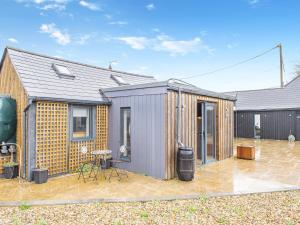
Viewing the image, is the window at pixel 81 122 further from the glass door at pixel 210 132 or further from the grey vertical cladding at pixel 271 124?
the grey vertical cladding at pixel 271 124

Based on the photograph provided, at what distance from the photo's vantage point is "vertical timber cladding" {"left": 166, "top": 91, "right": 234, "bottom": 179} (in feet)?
21.4

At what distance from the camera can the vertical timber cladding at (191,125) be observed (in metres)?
6.53

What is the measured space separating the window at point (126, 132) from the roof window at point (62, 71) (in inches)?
93.7

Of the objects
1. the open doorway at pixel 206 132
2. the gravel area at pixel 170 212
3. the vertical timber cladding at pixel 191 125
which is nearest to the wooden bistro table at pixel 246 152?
the vertical timber cladding at pixel 191 125

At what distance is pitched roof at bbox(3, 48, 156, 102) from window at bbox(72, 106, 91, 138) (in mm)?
420

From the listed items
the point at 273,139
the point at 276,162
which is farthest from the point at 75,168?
the point at 273,139

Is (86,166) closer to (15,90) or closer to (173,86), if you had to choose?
(15,90)

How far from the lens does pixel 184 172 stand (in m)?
6.27

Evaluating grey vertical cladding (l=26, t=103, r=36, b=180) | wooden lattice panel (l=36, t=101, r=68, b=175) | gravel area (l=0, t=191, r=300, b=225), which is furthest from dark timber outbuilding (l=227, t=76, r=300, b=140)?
grey vertical cladding (l=26, t=103, r=36, b=180)

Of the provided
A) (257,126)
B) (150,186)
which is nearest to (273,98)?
(257,126)

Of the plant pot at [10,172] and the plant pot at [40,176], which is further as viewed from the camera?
the plant pot at [10,172]

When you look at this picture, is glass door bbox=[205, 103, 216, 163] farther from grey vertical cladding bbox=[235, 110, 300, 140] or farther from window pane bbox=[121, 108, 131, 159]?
grey vertical cladding bbox=[235, 110, 300, 140]

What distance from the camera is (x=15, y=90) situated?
7039mm

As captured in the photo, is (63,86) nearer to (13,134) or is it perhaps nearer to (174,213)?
(13,134)
